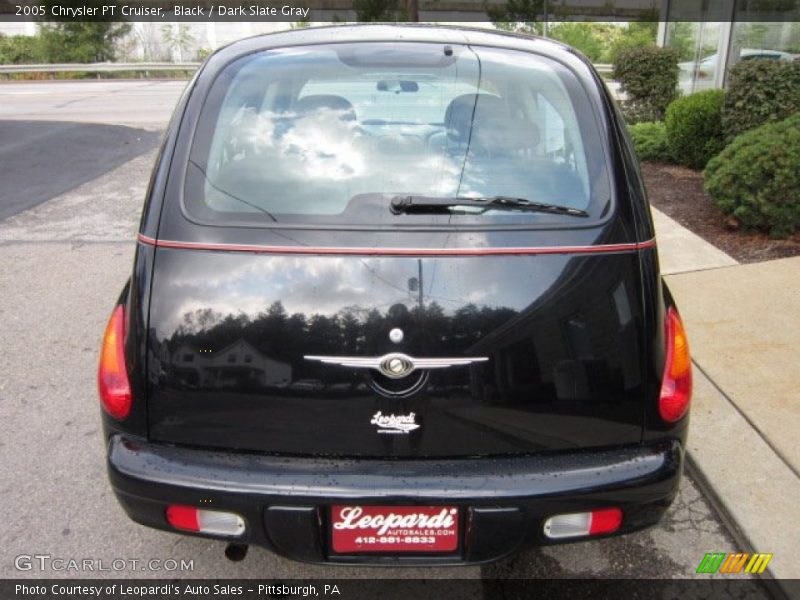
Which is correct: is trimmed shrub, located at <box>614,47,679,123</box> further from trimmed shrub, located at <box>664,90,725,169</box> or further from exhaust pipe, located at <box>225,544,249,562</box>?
exhaust pipe, located at <box>225,544,249,562</box>

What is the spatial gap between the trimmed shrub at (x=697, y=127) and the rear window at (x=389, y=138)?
6.35 m

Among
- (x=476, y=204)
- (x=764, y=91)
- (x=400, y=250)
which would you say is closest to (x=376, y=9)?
(x=764, y=91)

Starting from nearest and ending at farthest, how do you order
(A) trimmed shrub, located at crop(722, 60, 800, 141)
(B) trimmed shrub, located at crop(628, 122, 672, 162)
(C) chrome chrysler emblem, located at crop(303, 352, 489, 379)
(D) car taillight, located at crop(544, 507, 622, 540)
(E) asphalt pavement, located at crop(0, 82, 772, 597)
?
(C) chrome chrysler emblem, located at crop(303, 352, 489, 379) → (D) car taillight, located at crop(544, 507, 622, 540) → (E) asphalt pavement, located at crop(0, 82, 772, 597) → (A) trimmed shrub, located at crop(722, 60, 800, 141) → (B) trimmed shrub, located at crop(628, 122, 672, 162)

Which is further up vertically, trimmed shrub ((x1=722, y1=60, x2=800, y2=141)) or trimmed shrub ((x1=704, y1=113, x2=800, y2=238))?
trimmed shrub ((x1=722, y1=60, x2=800, y2=141))

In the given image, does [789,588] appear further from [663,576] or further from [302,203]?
[302,203]

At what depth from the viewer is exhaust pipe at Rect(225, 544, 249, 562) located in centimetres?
249

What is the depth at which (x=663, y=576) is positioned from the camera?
2445mm

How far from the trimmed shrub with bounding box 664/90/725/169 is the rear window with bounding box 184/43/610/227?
6.35 m

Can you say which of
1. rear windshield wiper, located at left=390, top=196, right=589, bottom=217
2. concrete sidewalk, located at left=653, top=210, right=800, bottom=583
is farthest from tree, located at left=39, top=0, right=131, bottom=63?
rear windshield wiper, located at left=390, top=196, right=589, bottom=217

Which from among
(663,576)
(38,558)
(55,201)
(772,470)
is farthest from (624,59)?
(38,558)

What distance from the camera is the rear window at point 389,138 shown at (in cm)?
204

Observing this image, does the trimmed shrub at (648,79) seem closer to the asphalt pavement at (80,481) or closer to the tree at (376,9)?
the asphalt pavement at (80,481)

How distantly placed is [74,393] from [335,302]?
7.71ft

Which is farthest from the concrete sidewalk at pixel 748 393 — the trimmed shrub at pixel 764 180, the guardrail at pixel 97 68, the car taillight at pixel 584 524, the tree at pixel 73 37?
the tree at pixel 73 37
